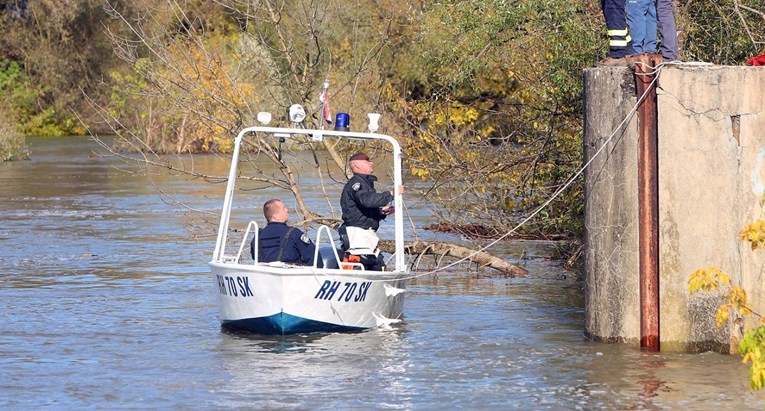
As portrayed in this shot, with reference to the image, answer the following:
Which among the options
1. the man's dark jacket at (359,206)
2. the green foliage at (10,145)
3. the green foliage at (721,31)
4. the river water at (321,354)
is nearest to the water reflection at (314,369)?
the river water at (321,354)

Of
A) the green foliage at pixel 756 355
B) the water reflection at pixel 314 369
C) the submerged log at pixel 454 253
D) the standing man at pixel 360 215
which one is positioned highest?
the standing man at pixel 360 215

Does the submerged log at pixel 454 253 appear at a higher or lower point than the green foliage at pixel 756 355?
higher

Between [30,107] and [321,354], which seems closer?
[321,354]

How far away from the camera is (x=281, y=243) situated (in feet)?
40.2

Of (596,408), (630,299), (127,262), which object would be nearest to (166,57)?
(127,262)

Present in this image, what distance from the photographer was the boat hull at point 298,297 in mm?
11594

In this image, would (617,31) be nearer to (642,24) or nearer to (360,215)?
(642,24)

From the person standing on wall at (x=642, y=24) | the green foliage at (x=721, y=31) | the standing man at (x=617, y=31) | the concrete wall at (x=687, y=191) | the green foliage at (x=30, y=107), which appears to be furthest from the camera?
the green foliage at (x=30, y=107)

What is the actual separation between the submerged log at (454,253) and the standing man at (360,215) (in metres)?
3.24

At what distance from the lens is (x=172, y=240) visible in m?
20.7

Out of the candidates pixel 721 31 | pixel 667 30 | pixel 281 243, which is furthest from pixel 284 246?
pixel 721 31

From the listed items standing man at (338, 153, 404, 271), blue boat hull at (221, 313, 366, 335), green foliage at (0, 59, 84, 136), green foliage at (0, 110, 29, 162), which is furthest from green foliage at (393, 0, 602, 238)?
green foliage at (0, 59, 84, 136)

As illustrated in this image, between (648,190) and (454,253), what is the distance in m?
5.28

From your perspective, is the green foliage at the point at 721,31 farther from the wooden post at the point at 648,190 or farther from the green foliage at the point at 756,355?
the green foliage at the point at 756,355
